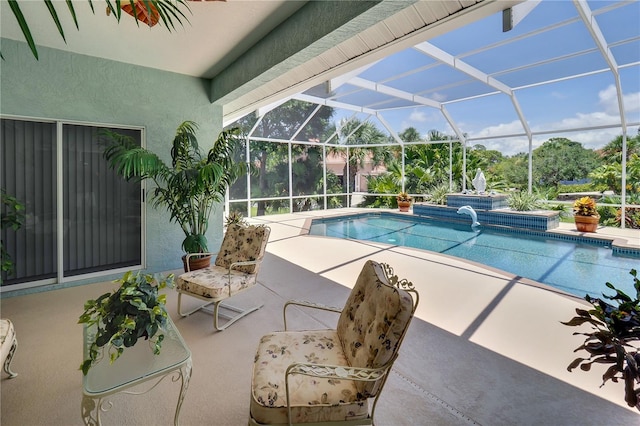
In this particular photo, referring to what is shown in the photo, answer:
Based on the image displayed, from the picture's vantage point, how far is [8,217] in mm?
3727

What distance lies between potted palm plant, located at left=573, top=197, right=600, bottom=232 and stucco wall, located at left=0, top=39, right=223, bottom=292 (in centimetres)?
886

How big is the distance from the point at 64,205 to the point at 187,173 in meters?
1.87

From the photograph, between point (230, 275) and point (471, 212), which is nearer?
point (230, 275)

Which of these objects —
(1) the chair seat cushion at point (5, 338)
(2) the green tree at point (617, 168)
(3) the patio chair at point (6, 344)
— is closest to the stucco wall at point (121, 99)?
(3) the patio chair at point (6, 344)

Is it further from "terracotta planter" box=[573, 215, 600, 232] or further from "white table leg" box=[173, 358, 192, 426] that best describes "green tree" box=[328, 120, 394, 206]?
"white table leg" box=[173, 358, 192, 426]

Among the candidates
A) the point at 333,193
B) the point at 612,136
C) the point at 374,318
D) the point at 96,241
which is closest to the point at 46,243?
the point at 96,241

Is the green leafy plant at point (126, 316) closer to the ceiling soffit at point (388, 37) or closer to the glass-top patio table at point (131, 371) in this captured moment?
the glass-top patio table at point (131, 371)

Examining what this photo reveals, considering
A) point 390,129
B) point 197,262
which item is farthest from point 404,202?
point 197,262

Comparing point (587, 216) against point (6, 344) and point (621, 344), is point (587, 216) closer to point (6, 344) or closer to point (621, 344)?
point (621, 344)

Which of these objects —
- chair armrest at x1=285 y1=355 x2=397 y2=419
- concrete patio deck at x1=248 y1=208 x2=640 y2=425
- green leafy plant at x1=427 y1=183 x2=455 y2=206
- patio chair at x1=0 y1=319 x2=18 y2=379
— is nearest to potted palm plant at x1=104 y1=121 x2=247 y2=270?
concrete patio deck at x1=248 y1=208 x2=640 y2=425

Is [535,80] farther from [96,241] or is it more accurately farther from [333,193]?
[96,241]

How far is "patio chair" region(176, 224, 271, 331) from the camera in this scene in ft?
10.8

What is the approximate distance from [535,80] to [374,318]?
925cm

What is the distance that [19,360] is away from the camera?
8.94 feet
